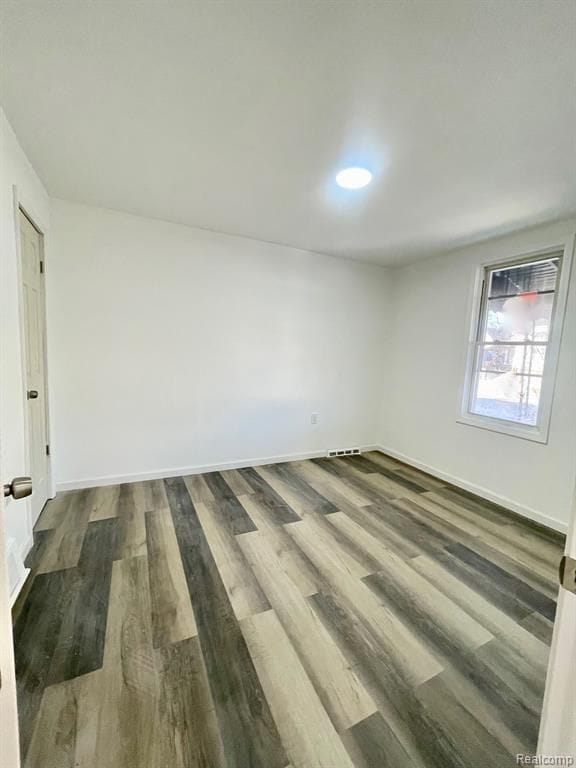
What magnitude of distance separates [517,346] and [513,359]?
120 mm

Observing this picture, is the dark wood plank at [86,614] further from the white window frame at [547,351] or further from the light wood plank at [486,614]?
the white window frame at [547,351]

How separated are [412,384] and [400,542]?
82.5 inches

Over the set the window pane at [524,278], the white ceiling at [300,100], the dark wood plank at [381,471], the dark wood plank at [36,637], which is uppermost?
the white ceiling at [300,100]

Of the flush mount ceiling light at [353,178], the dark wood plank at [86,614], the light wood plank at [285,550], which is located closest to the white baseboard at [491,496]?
the light wood plank at [285,550]

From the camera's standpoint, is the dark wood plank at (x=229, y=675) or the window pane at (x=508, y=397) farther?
the window pane at (x=508, y=397)

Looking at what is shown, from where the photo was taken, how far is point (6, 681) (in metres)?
0.61

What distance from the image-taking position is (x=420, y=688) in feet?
4.17

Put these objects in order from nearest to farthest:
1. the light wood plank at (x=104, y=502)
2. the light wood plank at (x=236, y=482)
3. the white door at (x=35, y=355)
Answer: the white door at (x=35, y=355) → the light wood plank at (x=104, y=502) → the light wood plank at (x=236, y=482)

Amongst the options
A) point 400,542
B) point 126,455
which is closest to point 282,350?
point 126,455

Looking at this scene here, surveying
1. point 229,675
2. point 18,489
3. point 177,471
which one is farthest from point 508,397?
point 18,489

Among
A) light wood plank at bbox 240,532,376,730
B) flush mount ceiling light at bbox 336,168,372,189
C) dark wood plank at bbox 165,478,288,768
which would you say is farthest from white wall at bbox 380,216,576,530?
dark wood plank at bbox 165,478,288,768

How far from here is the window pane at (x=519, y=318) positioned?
2.68 meters

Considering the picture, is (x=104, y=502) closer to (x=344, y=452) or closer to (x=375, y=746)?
(x=375, y=746)

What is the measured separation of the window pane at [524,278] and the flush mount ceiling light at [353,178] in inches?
70.9
